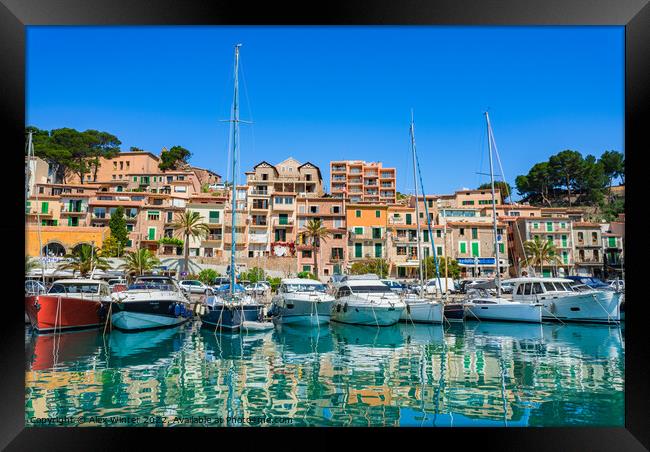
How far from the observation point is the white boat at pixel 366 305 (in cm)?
1622

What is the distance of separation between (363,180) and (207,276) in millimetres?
23884

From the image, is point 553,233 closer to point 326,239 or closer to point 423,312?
point 326,239

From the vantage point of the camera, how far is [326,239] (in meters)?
34.9

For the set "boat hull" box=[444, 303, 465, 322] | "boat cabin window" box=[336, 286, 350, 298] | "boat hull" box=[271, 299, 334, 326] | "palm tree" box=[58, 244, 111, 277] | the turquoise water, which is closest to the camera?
the turquoise water

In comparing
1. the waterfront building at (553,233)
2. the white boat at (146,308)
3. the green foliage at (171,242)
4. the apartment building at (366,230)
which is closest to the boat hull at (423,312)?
the white boat at (146,308)

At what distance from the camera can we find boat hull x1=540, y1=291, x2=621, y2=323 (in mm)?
16656

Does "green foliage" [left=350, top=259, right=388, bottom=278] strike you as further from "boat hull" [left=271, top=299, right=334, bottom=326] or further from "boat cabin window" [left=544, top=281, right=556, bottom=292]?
"boat hull" [left=271, top=299, right=334, bottom=326]

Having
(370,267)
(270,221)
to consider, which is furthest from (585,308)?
(270,221)

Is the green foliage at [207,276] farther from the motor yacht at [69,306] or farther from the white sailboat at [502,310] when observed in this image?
the white sailboat at [502,310]

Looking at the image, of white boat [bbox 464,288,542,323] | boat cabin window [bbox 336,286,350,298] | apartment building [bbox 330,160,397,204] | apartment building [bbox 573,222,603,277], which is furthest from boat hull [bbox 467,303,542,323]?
apartment building [bbox 330,160,397,204]

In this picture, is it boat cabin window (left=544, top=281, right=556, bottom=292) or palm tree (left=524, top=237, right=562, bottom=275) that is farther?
palm tree (left=524, top=237, right=562, bottom=275)

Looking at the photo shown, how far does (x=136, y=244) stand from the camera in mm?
32438

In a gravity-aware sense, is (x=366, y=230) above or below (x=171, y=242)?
above

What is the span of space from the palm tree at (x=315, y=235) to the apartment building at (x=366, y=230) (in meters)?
1.93
